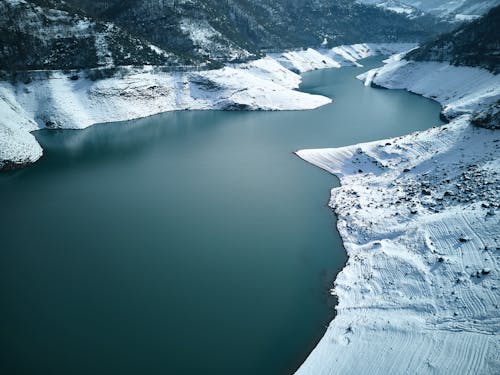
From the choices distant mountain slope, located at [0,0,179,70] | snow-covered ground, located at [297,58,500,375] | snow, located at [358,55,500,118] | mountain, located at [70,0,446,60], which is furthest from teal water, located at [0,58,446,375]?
mountain, located at [70,0,446,60]

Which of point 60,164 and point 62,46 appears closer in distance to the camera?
point 60,164

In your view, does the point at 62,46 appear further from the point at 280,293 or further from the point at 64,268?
the point at 280,293

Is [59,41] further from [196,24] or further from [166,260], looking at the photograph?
[166,260]

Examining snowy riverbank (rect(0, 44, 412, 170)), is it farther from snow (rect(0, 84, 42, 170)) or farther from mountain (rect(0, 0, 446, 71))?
mountain (rect(0, 0, 446, 71))

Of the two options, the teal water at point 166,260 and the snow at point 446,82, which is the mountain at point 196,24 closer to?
the snow at point 446,82

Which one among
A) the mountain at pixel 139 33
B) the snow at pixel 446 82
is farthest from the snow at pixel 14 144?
the snow at pixel 446 82

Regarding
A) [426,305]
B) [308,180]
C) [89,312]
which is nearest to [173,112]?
[308,180]
